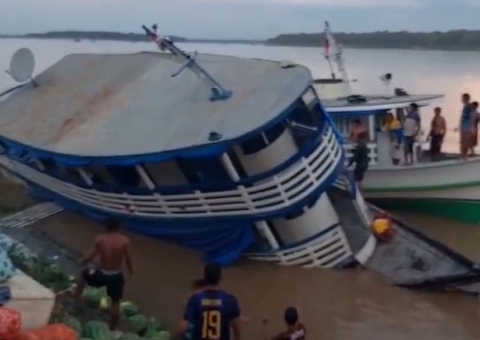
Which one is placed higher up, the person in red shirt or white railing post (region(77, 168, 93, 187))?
white railing post (region(77, 168, 93, 187))

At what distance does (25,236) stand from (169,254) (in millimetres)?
2115

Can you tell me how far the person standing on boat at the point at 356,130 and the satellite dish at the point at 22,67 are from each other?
19.2 feet

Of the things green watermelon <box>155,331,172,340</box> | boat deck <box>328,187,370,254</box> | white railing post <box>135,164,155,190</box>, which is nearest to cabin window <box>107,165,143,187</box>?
white railing post <box>135,164,155,190</box>

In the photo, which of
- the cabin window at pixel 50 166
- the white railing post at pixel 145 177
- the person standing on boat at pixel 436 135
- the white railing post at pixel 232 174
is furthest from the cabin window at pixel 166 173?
the person standing on boat at pixel 436 135

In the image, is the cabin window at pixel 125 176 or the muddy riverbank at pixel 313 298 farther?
the cabin window at pixel 125 176

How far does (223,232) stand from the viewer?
11789 millimetres

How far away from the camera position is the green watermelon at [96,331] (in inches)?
310

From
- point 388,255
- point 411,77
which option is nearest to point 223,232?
point 388,255

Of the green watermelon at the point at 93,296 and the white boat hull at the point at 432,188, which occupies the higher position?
the green watermelon at the point at 93,296

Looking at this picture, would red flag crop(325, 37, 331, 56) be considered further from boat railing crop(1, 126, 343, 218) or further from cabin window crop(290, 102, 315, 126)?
boat railing crop(1, 126, 343, 218)

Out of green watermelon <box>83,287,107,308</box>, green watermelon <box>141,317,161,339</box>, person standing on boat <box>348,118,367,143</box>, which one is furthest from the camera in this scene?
person standing on boat <box>348,118,367,143</box>

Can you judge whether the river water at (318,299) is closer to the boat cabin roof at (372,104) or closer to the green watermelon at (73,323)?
the green watermelon at (73,323)

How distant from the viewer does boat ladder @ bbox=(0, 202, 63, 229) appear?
46.7 feet

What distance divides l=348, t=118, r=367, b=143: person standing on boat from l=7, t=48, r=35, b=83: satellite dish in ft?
19.2
